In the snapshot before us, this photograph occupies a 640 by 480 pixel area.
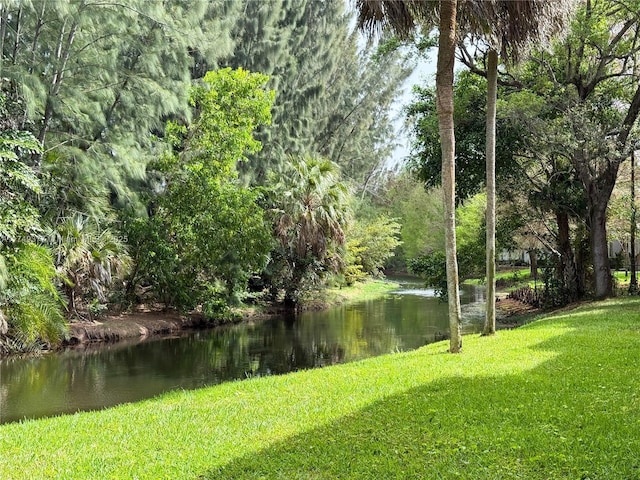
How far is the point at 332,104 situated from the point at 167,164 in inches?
875

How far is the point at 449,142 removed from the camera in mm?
9203

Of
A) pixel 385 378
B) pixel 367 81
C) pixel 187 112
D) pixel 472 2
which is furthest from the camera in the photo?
pixel 367 81

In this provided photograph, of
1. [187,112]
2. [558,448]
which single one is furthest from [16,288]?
[558,448]

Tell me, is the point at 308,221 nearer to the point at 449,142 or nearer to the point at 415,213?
the point at 449,142

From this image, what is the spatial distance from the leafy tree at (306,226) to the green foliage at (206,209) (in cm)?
354

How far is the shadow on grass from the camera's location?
4.06m

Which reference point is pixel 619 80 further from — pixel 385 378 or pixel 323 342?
pixel 385 378

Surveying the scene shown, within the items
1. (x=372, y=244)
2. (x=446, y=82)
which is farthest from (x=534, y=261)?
(x=446, y=82)

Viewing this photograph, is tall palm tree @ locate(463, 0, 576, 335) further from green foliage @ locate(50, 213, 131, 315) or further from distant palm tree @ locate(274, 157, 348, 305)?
distant palm tree @ locate(274, 157, 348, 305)

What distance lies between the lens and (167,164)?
65.5ft

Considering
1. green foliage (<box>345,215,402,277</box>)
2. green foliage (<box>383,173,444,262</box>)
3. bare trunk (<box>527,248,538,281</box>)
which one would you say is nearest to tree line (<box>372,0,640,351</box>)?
bare trunk (<box>527,248,538,281</box>)

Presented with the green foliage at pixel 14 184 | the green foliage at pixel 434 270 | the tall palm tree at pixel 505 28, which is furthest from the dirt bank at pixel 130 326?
the tall palm tree at pixel 505 28

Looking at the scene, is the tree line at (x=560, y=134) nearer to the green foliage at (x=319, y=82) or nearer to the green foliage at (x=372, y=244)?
the green foliage at (x=319, y=82)

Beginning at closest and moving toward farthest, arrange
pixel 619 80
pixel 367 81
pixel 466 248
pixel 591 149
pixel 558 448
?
pixel 558 448 → pixel 591 149 → pixel 619 80 → pixel 466 248 → pixel 367 81
